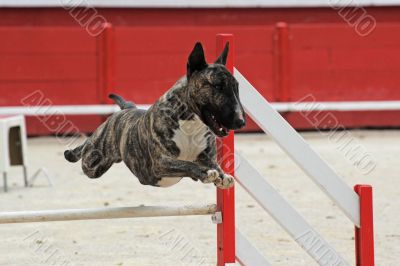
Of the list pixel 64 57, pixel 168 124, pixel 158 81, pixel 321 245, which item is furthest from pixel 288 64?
pixel 168 124

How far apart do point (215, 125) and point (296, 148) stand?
86cm

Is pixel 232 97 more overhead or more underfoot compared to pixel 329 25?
more underfoot

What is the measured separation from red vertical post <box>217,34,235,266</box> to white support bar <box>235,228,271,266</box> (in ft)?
0.25

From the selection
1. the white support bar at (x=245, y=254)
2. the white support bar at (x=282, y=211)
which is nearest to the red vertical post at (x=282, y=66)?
the white support bar at (x=282, y=211)

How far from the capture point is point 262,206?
3584mm

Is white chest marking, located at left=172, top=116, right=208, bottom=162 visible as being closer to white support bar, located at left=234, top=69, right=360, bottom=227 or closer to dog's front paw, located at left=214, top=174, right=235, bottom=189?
dog's front paw, located at left=214, top=174, right=235, bottom=189

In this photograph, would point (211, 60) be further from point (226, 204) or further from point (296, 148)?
point (226, 204)

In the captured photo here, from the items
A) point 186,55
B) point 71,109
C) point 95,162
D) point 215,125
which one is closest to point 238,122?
point 215,125

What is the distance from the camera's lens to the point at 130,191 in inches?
282

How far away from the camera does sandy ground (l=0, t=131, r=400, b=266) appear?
491 cm

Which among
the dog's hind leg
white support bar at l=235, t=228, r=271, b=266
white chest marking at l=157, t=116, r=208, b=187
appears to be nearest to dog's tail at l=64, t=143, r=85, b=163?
the dog's hind leg

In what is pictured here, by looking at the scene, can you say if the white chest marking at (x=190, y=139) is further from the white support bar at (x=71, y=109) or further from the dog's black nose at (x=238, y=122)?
the white support bar at (x=71, y=109)

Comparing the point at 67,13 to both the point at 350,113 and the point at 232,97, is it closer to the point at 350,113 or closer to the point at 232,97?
the point at 350,113

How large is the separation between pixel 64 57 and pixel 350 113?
3.37 m
